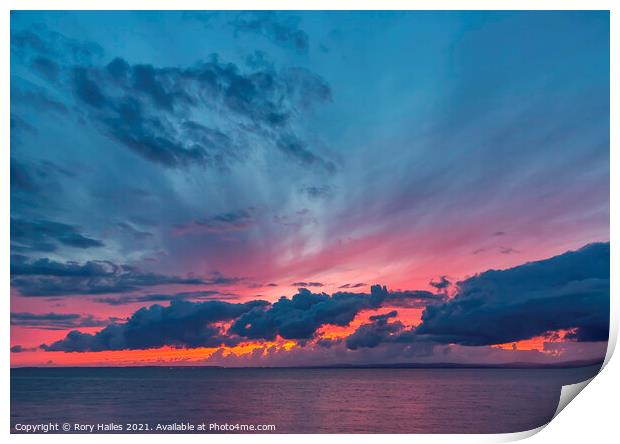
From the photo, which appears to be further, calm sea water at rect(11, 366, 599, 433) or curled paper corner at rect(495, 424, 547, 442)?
calm sea water at rect(11, 366, 599, 433)

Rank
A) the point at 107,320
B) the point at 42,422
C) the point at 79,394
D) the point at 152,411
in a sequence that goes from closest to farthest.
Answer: the point at 42,422 → the point at 107,320 → the point at 152,411 → the point at 79,394

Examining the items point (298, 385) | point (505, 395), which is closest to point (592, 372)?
point (505, 395)

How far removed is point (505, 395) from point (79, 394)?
1668 cm

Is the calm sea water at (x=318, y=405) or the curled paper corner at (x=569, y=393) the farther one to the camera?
the calm sea water at (x=318, y=405)

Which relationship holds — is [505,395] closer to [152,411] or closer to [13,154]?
[152,411]

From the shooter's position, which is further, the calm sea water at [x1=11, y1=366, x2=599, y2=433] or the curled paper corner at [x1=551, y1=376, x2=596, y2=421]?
the calm sea water at [x1=11, y1=366, x2=599, y2=433]

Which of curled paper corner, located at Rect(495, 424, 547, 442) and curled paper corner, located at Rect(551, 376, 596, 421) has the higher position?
curled paper corner, located at Rect(551, 376, 596, 421)
